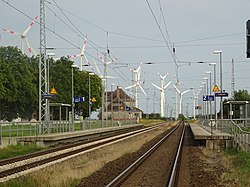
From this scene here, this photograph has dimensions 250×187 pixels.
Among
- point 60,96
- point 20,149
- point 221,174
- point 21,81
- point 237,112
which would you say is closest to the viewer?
point 221,174

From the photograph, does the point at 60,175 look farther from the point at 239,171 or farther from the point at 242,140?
the point at 242,140

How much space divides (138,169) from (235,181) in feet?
19.4

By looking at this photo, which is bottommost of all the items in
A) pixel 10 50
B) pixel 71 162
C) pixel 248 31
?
pixel 71 162

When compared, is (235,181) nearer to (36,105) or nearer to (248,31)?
(248,31)

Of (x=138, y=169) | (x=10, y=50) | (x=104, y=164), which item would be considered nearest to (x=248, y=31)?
(x=138, y=169)

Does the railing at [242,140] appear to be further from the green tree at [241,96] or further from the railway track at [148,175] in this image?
the green tree at [241,96]

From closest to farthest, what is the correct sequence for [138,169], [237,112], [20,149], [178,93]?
[138,169] < [20,149] < [237,112] < [178,93]

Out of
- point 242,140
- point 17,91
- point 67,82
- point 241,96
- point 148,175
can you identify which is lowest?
point 148,175

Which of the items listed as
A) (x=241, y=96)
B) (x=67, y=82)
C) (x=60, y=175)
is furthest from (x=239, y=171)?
(x=241, y=96)

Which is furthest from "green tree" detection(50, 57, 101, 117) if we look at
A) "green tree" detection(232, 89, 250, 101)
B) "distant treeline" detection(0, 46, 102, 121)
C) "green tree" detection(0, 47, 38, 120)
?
"green tree" detection(232, 89, 250, 101)

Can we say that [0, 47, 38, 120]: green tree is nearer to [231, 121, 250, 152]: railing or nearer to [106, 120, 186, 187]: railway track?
[231, 121, 250, 152]: railing

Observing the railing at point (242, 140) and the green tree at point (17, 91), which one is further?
the green tree at point (17, 91)

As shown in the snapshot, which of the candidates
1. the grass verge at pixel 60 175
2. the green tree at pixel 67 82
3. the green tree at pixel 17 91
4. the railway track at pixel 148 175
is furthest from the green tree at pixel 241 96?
the grass verge at pixel 60 175

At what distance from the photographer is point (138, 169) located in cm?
2125
